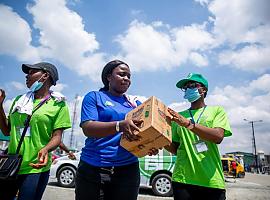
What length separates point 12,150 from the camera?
236 cm

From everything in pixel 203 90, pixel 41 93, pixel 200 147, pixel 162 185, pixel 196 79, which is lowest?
pixel 162 185

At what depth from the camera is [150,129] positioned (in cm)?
170

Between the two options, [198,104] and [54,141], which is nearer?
[54,141]

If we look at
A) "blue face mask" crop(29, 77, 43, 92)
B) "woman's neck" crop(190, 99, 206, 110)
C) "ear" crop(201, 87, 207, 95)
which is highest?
"ear" crop(201, 87, 207, 95)

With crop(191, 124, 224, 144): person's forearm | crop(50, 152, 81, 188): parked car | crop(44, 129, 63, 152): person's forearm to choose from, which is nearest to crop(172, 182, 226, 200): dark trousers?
crop(191, 124, 224, 144): person's forearm

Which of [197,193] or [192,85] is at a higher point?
[192,85]

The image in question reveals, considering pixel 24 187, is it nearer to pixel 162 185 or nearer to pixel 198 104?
pixel 198 104

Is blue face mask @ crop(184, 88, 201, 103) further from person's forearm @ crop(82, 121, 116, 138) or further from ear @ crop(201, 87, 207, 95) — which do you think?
person's forearm @ crop(82, 121, 116, 138)

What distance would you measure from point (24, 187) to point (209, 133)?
168cm

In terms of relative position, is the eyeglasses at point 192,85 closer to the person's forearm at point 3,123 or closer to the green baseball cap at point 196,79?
the green baseball cap at point 196,79

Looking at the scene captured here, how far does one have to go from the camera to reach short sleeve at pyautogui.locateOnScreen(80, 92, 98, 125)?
2.11 metres

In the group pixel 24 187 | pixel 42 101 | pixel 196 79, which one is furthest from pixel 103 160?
pixel 196 79

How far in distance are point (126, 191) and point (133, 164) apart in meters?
Answer: 0.23

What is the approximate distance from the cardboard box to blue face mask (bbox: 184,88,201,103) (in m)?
0.82
